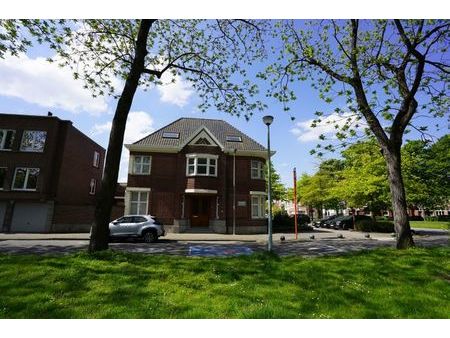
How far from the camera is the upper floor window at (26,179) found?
85.6 ft

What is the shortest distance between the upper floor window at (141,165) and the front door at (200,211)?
4893mm

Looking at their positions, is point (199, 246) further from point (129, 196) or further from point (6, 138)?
point (6, 138)

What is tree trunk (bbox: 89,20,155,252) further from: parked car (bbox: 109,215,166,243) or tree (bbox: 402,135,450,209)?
tree (bbox: 402,135,450,209)

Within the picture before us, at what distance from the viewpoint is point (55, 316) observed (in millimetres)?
4438

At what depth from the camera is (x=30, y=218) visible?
1013 inches

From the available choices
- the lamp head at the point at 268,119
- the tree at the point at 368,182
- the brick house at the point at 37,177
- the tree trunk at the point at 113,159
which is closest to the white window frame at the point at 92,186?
the brick house at the point at 37,177

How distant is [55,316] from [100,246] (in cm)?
521

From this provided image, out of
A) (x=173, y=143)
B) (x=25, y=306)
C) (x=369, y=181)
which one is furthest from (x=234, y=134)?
(x=25, y=306)

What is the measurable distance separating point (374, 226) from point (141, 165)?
23291 millimetres

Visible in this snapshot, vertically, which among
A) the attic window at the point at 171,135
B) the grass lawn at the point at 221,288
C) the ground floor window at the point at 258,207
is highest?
the attic window at the point at 171,135

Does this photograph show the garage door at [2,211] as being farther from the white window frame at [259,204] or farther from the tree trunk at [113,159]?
the tree trunk at [113,159]

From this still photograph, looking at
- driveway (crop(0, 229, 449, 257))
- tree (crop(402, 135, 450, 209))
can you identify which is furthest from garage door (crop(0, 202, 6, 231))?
tree (crop(402, 135, 450, 209))

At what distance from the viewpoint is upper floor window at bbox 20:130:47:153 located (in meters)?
26.9

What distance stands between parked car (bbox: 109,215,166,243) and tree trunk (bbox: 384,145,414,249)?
13207 mm
